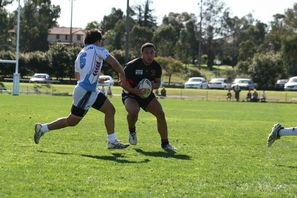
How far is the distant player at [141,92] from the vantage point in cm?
1052

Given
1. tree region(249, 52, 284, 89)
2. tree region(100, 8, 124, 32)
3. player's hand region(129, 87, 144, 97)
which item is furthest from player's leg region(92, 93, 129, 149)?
tree region(100, 8, 124, 32)

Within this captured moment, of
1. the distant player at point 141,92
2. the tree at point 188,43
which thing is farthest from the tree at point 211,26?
the distant player at point 141,92

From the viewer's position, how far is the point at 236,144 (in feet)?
39.0

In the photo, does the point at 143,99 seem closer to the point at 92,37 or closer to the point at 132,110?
the point at 132,110

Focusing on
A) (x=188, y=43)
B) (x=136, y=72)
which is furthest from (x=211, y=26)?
(x=136, y=72)

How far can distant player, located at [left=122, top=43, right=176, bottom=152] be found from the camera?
10.5 m

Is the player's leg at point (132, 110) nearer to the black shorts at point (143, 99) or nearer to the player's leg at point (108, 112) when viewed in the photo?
the black shorts at point (143, 99)

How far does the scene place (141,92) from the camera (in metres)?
10.4

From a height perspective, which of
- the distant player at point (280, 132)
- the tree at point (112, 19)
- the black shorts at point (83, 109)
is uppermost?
the tree at point (112, 19)

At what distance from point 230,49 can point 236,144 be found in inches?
4486

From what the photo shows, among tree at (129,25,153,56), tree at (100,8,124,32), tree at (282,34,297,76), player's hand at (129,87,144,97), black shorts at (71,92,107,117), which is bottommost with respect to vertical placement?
black shorts at (71,92,107,117)

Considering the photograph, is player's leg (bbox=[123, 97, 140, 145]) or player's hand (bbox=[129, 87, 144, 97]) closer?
player's hand (bbox=[129, 87, 144, 97])

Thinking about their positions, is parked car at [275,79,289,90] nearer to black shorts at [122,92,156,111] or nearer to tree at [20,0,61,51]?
tree at [20,0,61,51]

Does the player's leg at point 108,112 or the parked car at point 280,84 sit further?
the parked car at point 280,84
